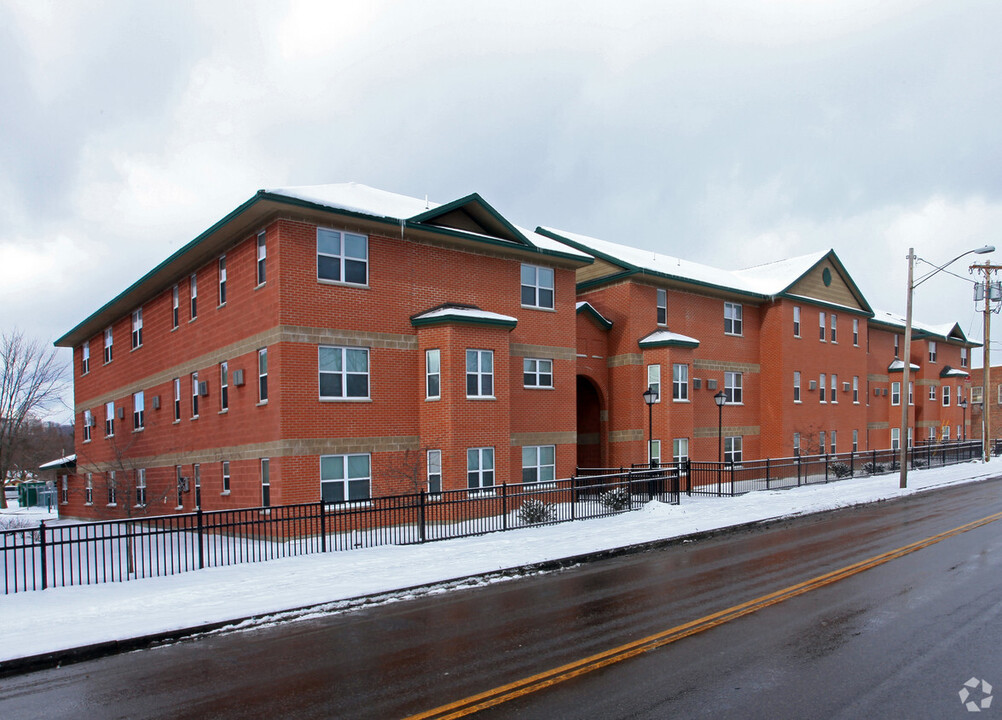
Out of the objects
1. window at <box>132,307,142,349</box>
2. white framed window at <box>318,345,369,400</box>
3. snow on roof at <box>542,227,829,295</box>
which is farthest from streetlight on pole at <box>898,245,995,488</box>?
window at <box>132,307,142,349</box>

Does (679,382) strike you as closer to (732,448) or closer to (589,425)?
(589,425)

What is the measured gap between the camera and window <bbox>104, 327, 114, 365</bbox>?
3479 centimetres

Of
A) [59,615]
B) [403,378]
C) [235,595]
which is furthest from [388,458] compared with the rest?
[59,615]

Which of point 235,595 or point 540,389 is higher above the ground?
point 540,389

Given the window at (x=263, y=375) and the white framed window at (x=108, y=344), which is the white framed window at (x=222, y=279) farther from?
the white framed window at (x=108, y=344)

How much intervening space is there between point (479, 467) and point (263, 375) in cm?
Answer: 704

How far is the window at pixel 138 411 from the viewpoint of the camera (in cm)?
3002

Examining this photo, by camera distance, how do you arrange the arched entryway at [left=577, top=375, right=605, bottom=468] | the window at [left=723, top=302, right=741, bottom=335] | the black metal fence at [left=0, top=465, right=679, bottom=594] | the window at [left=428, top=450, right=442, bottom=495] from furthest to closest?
1. the window at [left=723, top=302, right=741, bottom=335]
2. the arched entryway at [left=577, top=375, right=605, bottom=468]
3. the window at [left=428, top=450, right=442, bottom=495]
4. the black metal fence at [left=0, top=465, right=679, bottom=594]

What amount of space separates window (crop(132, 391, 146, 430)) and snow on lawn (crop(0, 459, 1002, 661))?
1838cm

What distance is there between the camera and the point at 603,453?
107ft

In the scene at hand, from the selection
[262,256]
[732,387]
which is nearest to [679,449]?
[732,387]

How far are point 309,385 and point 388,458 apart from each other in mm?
3287

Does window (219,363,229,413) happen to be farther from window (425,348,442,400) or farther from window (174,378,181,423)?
window (425,348,442,400)

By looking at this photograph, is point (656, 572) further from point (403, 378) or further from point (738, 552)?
point (403, 378)
